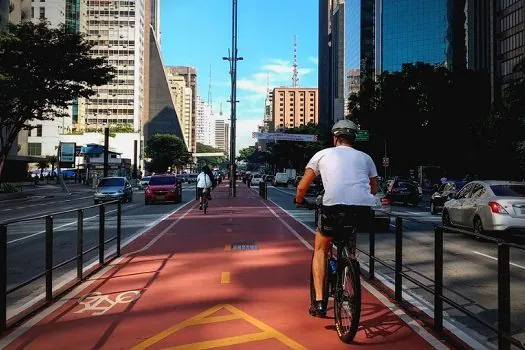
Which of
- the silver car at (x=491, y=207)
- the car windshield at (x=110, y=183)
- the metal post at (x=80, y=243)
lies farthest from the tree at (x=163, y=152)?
the metal post at (x=80, y=243)

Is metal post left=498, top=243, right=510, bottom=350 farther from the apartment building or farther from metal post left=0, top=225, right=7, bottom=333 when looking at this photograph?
the apartment building

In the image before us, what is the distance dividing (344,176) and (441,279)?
61.4 inches

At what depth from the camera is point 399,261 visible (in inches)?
285

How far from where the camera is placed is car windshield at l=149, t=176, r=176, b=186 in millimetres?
32359

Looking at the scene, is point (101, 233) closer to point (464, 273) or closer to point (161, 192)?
point (464, 273)

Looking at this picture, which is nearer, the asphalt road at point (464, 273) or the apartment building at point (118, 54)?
the asphalt road at point (464, 273)

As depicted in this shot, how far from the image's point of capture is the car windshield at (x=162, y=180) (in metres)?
32.4

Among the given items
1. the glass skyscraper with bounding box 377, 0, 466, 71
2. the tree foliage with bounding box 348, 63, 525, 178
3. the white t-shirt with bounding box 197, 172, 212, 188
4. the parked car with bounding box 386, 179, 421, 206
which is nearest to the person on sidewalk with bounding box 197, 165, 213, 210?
the white t-shirt with bounding box 197, 172, 212, 188

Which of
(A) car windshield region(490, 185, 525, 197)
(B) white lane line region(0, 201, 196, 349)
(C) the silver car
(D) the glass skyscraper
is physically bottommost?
(B) white lane line region(0, 201, 196, 349)

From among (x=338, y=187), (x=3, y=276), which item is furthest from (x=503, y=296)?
(x=3, y=276)

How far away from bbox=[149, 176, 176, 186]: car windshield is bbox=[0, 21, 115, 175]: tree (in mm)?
8741

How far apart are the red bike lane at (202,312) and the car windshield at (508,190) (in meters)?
5.80

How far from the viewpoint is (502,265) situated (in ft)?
14.2

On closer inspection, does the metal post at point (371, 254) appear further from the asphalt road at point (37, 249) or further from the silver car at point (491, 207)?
the silver car at point (491, 207)
